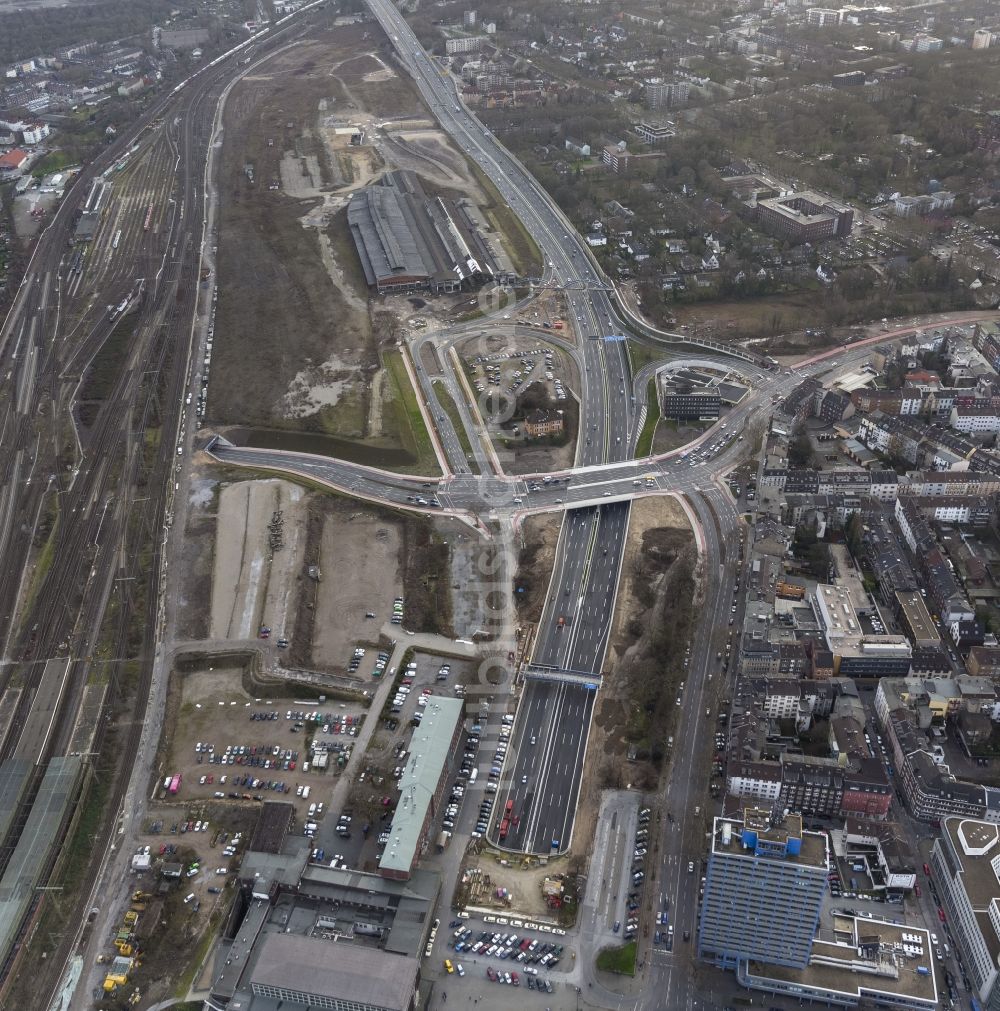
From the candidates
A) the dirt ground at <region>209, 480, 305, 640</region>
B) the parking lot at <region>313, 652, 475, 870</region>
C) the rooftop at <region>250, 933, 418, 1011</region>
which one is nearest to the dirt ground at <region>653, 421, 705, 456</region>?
the parking lot at <region>313, 652, 475, 870</region>

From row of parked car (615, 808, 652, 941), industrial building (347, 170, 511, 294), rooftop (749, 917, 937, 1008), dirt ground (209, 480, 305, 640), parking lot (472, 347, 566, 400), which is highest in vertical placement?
industrial building (347, 170, 511, 294)

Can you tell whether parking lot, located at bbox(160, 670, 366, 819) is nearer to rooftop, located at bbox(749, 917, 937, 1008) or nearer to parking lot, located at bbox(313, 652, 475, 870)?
parking lot, located at bbox(313, 652, 475, 870)

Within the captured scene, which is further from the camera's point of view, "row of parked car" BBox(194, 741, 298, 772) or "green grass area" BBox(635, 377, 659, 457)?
"green grass area" BBox(635, 377, 659, 457)

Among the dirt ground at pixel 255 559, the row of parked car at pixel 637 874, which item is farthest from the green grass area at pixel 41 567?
the row of parked car at pixel 637 874

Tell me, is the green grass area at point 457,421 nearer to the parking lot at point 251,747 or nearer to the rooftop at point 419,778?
the rooftop at point 419,778

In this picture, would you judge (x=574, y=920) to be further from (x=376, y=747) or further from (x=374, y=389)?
(x=374, y=389)

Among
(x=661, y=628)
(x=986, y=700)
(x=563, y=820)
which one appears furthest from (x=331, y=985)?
(x=986, y=700)
